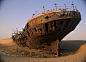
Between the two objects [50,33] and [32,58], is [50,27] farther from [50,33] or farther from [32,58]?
[32,58]

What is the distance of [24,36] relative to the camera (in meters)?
10.8

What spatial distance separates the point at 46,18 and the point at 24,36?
5134 mm

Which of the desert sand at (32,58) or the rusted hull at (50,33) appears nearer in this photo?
the desert sand at (32,58)

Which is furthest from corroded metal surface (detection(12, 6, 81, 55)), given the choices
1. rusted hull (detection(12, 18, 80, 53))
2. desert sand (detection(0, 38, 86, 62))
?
desert sand (detection(0, 38, 86, 62))

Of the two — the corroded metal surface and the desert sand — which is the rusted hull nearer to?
the corroded metal surface

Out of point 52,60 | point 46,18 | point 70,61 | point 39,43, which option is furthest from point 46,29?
point 70,61

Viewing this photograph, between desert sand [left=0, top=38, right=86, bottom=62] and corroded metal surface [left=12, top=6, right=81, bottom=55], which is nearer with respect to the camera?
desert sand [left=0, top=38, right=86, bottom=62]

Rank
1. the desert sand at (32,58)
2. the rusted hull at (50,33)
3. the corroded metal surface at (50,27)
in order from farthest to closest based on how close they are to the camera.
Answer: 1. the rusted hull at (50,33)
2. the corroded metal surface at (50,27)
3. the desert sand at (32,58)

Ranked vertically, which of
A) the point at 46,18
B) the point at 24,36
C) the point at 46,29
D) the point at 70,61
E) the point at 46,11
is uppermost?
the point at 46,11

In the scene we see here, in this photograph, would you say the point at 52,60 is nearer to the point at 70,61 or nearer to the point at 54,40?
the point at 70,61

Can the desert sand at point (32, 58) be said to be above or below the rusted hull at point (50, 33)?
below

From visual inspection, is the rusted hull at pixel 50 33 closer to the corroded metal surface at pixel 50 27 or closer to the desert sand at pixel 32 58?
the corroded metal surface at pixel 50 27

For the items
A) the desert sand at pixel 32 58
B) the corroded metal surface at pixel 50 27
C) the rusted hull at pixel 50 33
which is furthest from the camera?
the rusted hull at pixel 50 33

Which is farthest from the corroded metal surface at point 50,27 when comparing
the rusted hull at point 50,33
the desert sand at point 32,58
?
the desert sand at point 32,58
